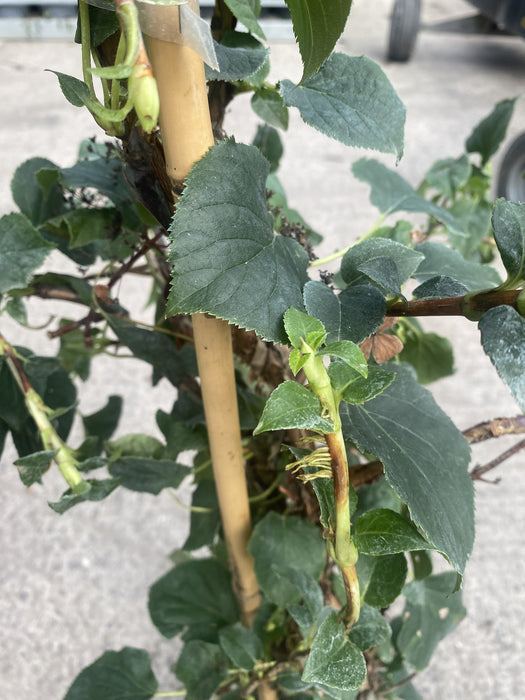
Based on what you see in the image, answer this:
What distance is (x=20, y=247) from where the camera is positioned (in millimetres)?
263

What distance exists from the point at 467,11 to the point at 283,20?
843 millimetres

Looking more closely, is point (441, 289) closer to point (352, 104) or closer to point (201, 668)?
point (352, 104)

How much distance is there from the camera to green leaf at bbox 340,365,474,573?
7.3 inches

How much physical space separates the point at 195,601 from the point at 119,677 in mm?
60

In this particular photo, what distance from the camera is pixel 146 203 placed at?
8.2 inches

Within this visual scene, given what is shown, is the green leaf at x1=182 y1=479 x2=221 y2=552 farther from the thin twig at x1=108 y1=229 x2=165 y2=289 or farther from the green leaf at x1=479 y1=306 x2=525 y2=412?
the green leaf at x1=479 y1=306 x2=525 y2=412

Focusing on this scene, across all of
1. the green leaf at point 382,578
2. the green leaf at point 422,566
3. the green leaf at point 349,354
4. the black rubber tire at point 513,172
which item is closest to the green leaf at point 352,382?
the green leaf at point 349,354

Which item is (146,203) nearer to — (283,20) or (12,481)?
(12,481)

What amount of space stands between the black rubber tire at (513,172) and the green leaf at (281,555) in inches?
39.2

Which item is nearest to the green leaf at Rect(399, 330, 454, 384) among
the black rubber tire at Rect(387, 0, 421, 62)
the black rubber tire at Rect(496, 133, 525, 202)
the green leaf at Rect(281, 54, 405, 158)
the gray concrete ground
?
the green leaf at Rect(281, 54, 405, 158)

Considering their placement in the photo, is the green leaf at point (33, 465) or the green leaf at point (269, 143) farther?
the green leaf at point (269, 143)

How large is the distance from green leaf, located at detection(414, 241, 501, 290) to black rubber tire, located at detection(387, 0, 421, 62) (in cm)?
183

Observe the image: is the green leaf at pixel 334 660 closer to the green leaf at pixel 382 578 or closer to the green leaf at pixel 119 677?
A: the green leaf at pixel 382 578

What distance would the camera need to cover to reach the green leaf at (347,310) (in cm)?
19
